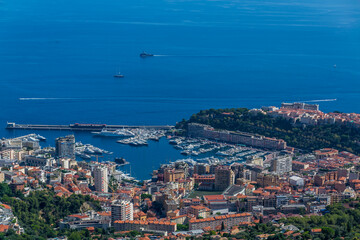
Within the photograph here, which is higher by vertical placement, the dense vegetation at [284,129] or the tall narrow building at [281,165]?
the dense vegetation at [284,129]

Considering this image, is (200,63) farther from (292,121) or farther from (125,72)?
(292,121)

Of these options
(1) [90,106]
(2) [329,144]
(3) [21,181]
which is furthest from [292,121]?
(3) [21,181]

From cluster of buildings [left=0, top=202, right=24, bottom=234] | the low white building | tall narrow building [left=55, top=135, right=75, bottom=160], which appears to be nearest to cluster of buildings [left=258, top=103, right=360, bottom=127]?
the low white building

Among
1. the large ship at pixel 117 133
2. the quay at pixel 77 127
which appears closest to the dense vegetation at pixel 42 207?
the large ship at pixel 117 133

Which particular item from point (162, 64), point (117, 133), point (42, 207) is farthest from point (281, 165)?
point (162, 64)

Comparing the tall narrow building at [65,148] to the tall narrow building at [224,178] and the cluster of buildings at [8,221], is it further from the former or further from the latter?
the cluster of buildings at [8,221]
